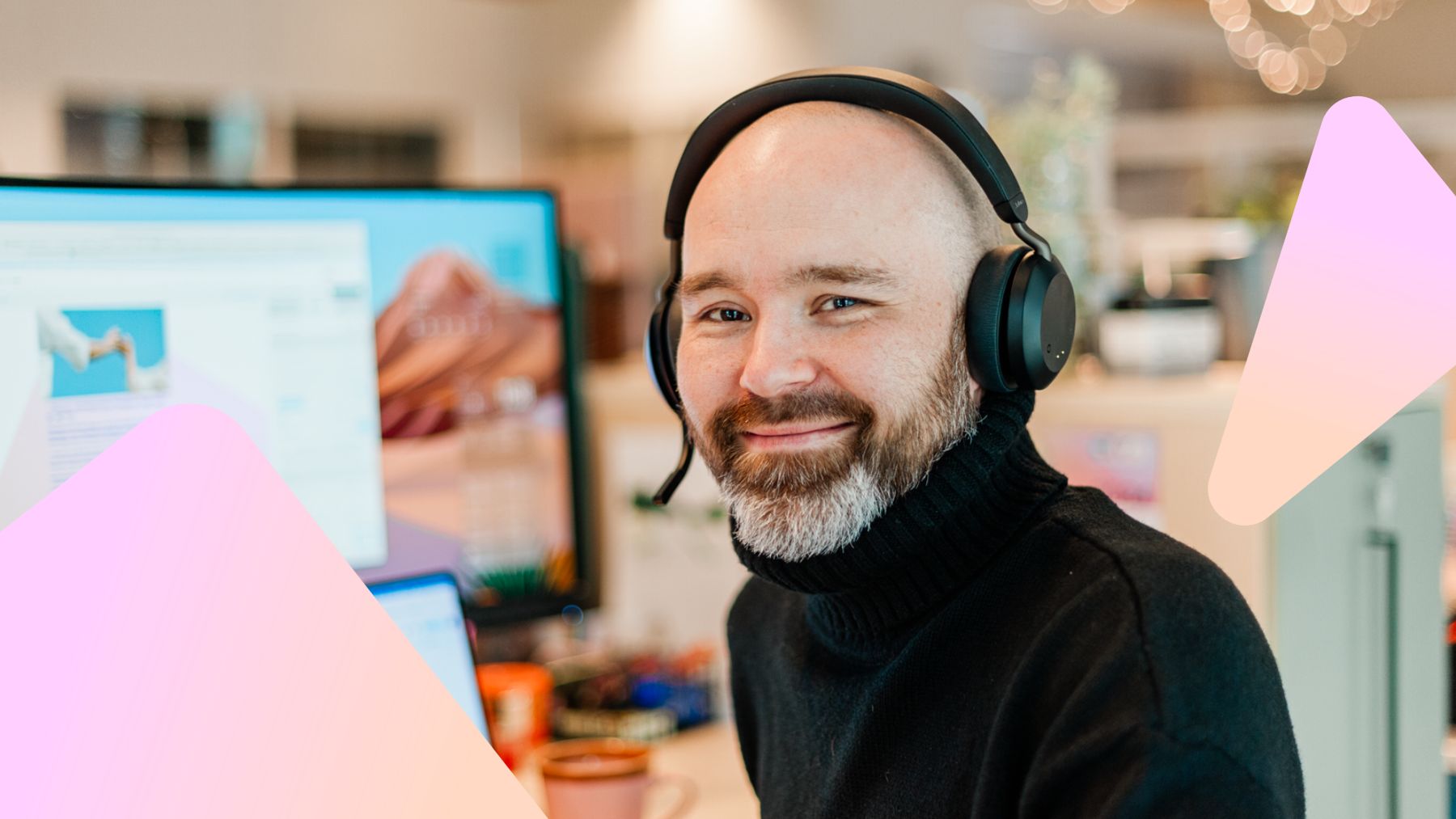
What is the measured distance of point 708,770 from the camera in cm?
138

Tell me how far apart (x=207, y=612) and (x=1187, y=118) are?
6.50m

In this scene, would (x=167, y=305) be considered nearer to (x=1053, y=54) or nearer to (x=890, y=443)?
(x=890, y=443)

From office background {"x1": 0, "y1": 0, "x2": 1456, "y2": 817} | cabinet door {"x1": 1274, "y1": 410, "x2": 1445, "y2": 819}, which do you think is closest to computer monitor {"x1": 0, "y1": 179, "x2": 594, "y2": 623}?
office background {"x1": 0, "y1": 0, "x2": 1456, "y2": 817}

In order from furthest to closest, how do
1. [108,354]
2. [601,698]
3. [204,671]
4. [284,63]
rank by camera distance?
[284,63] < [601,698] < [108,354] < [204,671]

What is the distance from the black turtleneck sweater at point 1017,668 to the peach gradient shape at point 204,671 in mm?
243

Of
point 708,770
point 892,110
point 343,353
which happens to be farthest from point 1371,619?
point 343,353

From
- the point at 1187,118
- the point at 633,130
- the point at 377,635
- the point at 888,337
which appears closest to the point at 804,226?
the point at 888,337

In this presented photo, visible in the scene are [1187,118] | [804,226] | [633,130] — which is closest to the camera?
[804,226]

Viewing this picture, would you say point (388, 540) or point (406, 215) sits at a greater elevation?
point (406, 215)

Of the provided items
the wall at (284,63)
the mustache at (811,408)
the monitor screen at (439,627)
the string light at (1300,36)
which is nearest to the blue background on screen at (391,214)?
the monitor screen at (439,627)

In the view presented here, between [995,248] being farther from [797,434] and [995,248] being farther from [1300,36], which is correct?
[1300,36]

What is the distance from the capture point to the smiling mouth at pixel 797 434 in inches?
30.4

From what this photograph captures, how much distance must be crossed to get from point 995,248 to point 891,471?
15 cm

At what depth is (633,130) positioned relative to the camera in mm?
4602
